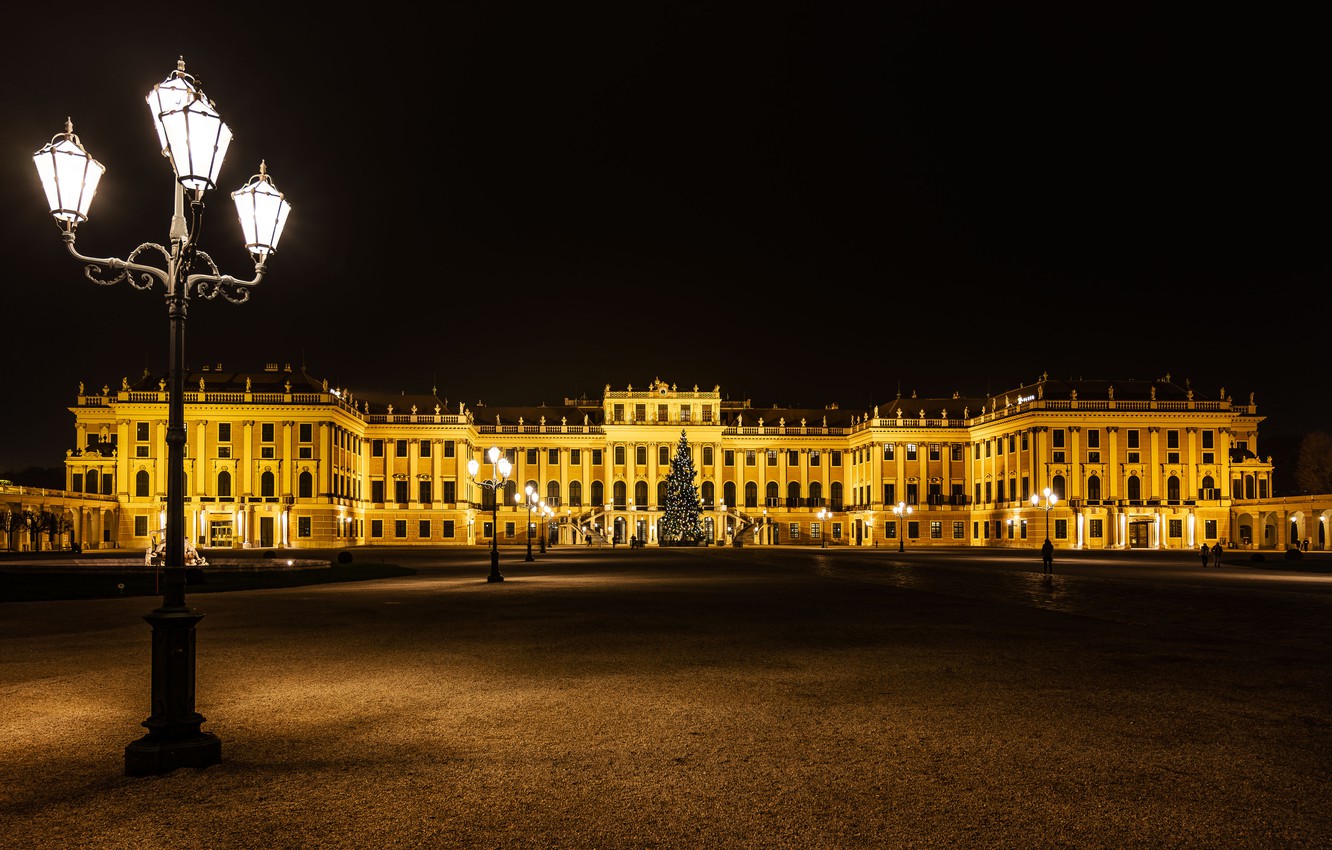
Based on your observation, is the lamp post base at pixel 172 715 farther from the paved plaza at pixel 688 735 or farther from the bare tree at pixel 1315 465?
the bare tree at pixel 1315 465

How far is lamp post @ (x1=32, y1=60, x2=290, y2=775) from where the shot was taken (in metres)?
7.83

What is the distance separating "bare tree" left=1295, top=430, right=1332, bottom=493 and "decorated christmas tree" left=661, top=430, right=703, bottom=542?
60.3 metres

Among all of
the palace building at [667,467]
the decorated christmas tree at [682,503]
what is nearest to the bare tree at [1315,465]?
the palace building at [667,467]

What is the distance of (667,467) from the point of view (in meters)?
111

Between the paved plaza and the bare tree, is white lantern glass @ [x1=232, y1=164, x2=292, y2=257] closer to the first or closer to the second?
the paved plaza

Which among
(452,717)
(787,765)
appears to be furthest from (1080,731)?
(452,717)

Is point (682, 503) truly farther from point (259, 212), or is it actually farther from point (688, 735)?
point (688, 735)

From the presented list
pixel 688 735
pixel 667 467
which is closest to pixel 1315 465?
pixel 667 467

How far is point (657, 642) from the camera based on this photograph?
50.7 feet

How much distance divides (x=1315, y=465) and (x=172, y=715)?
117961mm

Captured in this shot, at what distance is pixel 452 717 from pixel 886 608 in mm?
13711

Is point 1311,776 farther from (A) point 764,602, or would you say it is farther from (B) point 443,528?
(B) point 443,528

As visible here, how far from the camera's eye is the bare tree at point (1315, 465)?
102125 millimetres

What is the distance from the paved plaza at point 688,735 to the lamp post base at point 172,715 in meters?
0.18
